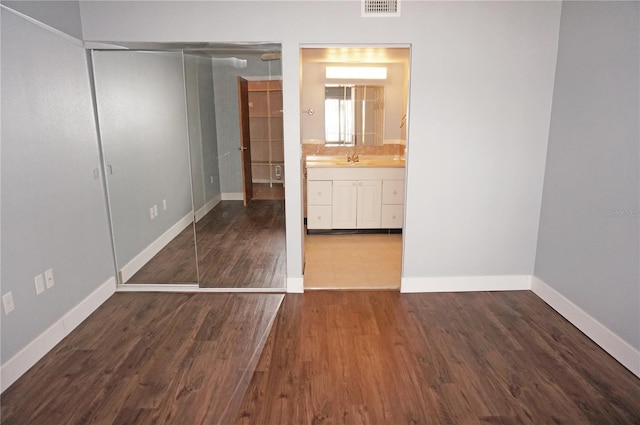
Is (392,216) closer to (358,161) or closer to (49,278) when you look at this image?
(358,161)

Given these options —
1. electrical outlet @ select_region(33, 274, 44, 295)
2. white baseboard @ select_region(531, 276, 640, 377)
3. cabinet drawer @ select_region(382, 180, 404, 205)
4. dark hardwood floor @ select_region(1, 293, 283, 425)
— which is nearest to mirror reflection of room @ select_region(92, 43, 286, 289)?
dark hardwood floor @ select_region(1, 293, 283, 425)

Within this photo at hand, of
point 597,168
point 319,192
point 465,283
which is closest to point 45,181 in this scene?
point 319,192

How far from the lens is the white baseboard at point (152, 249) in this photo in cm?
340

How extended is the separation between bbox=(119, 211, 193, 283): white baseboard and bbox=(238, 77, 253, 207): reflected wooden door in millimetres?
512

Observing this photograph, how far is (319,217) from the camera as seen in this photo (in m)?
4.80

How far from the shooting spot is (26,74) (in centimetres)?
230

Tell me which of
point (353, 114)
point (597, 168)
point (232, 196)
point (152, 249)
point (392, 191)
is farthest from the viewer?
point (353, 114)

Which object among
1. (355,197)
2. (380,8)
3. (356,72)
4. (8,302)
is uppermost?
(380,8)

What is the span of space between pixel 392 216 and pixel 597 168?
96.3 inches

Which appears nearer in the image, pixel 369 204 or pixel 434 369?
pixel 434 369

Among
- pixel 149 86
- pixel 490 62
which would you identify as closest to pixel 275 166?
pixel 149 86

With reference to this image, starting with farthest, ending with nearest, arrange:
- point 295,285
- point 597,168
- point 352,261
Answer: point 352,261 → point 295,285 → point 597,168

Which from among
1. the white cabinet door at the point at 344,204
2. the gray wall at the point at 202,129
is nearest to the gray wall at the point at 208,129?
the gray wall at the point at 202,129

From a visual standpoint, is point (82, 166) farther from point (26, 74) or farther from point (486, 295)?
point (486, 295)
